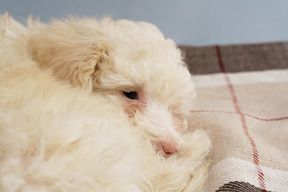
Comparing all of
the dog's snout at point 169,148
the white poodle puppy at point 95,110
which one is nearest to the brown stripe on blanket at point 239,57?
the white poodle puppy at point 95,110

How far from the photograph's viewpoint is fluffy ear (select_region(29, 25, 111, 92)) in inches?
51.4

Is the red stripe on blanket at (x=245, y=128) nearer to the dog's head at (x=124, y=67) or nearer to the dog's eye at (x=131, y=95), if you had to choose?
the dog's head at (x=124, y=67)

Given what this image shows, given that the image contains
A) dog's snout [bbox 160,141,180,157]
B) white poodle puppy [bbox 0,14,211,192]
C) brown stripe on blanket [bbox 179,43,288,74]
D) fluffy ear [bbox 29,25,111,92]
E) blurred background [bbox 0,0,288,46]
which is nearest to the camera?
white poodle puppy [bbox 0,14,211,192]

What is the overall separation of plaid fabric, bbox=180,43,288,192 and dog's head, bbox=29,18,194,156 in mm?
209

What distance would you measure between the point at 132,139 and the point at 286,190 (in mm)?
612

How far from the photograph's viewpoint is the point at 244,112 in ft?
5.75

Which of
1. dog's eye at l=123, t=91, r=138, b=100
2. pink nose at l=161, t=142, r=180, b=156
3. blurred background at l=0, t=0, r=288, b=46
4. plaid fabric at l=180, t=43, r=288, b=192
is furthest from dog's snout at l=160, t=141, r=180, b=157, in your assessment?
blurred background at l=0, t=0, r=288, b=46

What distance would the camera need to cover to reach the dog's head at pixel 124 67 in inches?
51.6

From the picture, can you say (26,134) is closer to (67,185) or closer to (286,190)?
(67,185)

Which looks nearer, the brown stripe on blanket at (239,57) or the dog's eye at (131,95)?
the dog's eye at (131,95)

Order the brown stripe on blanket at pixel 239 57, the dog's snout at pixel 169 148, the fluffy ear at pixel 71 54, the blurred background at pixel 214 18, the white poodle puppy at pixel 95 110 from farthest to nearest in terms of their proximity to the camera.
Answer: the blurred background at pixel 214 18 → the brown stripe on blanket at pixel 239 57 → the fluffy ear at pixel 71 54 → the dog's snout at pixel 169 148 → the white poodle puppy at pixel 95 110

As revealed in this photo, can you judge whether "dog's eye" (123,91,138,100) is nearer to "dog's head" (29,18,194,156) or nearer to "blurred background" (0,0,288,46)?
"dog's head" (29,18,194,156)

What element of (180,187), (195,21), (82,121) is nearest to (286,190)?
(180,187)

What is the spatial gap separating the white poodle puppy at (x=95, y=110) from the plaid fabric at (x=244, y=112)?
101mm
